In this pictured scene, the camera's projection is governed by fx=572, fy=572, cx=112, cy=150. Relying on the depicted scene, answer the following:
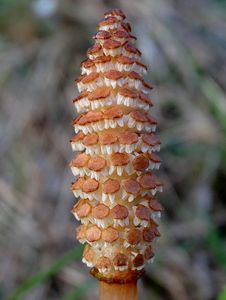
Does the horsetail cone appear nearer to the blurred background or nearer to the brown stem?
the brown stem

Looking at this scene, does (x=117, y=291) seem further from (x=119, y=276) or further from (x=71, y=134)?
(x=71, y=134)

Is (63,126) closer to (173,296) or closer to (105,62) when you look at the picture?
(173,296)

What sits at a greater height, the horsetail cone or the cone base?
the horsetail cone

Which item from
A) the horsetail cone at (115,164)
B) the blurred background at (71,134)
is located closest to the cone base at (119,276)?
the horsetail cone at (115,164)

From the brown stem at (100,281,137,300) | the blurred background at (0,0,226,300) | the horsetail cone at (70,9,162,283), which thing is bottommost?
the brown stem at (100,281,137,300)

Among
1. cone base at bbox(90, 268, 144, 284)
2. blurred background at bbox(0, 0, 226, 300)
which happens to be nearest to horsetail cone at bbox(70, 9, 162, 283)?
cone base at bbox(90, 268, 144, 284)

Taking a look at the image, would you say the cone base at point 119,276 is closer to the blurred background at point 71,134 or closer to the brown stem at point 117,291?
the brown stem at point 117,291

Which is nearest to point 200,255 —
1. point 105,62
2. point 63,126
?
point 63,126
